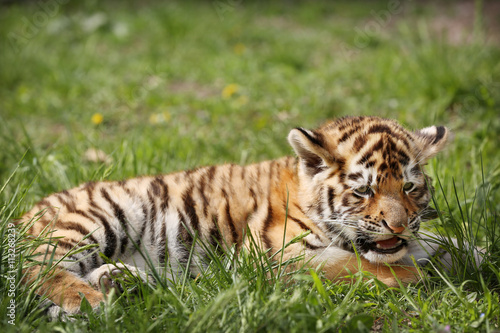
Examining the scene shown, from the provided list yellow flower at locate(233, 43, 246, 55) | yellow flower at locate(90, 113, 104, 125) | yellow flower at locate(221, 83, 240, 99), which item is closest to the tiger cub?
yellow flower at locate(90, 113, 104, 125)

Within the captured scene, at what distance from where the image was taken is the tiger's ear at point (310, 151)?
9.87ft

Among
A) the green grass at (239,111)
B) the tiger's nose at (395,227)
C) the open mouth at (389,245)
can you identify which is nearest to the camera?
the green grass at (239,111)

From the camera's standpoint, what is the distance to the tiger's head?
288 centimetres

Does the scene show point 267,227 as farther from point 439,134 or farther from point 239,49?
point 239,49

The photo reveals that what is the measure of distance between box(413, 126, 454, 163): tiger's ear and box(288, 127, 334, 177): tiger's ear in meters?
0.59

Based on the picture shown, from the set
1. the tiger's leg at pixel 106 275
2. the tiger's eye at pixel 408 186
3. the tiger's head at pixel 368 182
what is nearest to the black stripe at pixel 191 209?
the tiger's leg at pixel 106 275

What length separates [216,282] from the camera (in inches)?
106

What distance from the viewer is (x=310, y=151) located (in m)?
3.11

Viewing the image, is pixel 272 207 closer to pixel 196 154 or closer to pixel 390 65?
pixel 196 154

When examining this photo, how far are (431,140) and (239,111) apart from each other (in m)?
3.25

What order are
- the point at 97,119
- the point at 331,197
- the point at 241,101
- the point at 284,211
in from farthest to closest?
the point at 241,101 → the point at 97,119 → the point at 284,211 → the point at 331,197

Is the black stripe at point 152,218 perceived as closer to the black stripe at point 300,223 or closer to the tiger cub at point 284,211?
the tiger cub at point 284,211

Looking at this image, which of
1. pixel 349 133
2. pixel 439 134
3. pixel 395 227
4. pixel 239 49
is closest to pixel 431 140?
pixel 439 134

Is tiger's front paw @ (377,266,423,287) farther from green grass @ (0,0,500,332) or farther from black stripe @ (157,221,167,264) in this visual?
black stripe @ (157,221,167,264)
